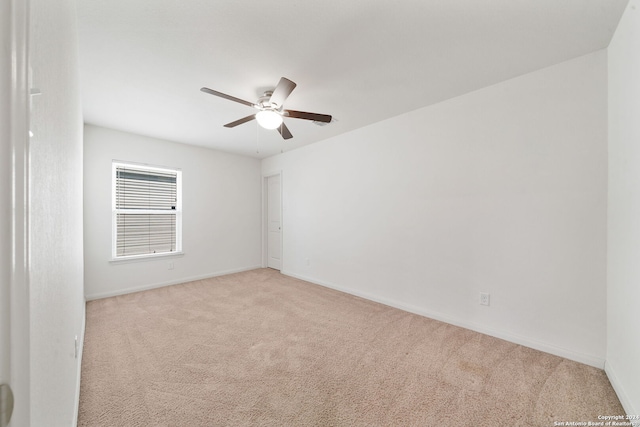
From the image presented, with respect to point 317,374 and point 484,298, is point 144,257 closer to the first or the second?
point 317,374

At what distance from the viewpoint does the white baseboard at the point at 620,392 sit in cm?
150

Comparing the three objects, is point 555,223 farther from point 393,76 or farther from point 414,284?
point 393,76

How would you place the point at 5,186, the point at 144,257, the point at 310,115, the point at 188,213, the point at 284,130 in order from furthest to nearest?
the point at 188,213 → the point at 144,257 → the point at 284,130 → the point at 310,115 → the point at 5,186

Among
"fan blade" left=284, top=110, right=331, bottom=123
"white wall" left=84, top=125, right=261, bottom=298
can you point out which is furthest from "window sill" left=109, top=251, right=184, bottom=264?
"fan blade" left=284, top=110, right=331, bottom=123

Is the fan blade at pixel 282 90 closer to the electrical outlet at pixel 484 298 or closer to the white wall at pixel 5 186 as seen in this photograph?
the white wall at pixel 5 186

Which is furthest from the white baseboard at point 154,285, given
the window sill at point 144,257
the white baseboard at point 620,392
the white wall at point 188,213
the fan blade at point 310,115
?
the white baseboard at point 620,392

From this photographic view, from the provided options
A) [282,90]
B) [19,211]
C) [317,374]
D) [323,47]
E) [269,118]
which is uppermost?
[323,47]

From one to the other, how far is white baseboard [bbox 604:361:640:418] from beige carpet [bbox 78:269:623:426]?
39 mm

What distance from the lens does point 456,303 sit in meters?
2.71

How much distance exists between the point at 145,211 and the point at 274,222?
89.2 inches

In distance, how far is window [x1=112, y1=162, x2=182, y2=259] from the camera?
3.79m

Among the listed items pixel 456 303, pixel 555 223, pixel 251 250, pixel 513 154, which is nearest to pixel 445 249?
pixel 456 303

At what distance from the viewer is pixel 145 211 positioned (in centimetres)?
405

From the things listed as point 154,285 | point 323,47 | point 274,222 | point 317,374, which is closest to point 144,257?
point 154,285
